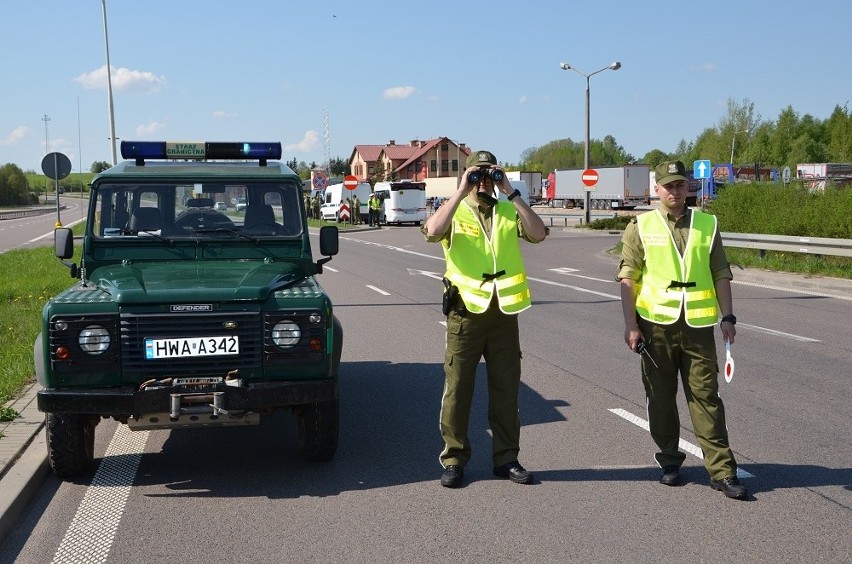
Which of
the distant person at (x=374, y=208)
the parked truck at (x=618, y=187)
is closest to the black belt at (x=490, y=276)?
the distant person at (x=374, y=208)

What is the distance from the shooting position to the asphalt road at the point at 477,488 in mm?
4766

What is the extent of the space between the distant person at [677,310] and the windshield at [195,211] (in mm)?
2788

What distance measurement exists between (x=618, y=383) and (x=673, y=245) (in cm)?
358

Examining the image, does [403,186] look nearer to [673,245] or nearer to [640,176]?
[640,176]

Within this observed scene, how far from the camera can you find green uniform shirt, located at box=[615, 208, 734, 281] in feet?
18.7

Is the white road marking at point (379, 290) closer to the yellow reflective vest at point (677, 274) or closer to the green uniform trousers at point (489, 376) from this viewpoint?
the green uniform trousers at point (489, 376)

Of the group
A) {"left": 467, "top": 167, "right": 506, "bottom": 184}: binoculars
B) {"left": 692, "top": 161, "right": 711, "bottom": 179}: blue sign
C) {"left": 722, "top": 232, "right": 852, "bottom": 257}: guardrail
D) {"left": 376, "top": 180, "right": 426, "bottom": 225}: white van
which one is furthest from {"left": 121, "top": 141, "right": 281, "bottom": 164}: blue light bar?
{"left": 376, "top": 180, "right": 426, "bottom": 225}: white van

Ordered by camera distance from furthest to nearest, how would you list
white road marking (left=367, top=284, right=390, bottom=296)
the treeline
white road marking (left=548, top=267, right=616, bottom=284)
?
1. the treeline
2. white road marking (left=548, top=267, right=616, bottom=284)
3. white road marking (left=367, top=284, right=390, bottom=296)

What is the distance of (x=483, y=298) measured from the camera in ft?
18.8

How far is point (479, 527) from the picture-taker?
5.03 m

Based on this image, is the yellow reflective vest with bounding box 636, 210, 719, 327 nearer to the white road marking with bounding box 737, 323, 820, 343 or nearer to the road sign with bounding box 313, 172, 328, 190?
the white road marking with bounding box 737, 323, 820, 343

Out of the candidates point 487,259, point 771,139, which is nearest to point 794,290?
point 487,259

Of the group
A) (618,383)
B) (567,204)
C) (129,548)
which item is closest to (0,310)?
(618,383)

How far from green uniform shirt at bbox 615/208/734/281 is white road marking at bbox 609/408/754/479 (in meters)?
1.07
